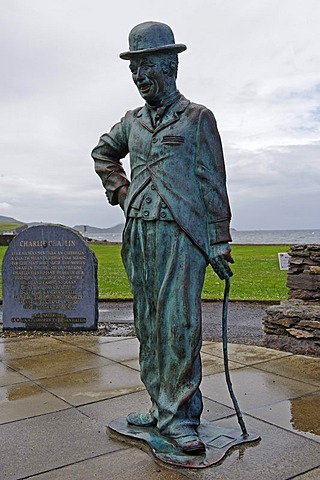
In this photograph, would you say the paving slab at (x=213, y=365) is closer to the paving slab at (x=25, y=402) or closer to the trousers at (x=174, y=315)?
the paving slab at (x=25, y=402)

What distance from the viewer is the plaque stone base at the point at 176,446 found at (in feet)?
12.2

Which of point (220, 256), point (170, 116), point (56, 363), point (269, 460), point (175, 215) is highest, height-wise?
point (170, 116)

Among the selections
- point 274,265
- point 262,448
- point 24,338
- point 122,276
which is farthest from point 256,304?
point 274,265

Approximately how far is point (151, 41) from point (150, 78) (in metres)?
0.23

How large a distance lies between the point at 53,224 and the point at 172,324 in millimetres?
5956

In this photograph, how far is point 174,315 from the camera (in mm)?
3809

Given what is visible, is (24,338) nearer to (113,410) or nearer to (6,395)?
(6,395)

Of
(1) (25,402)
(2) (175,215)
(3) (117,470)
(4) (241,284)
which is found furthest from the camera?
(4) (241,284)

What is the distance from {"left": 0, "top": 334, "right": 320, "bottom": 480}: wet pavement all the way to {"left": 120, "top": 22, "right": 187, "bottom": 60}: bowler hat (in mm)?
2682

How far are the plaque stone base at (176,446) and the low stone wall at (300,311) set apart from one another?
3753 millimetres

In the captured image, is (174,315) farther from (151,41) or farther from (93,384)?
(93,384)

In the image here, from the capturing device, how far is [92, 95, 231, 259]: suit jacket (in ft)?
12.5

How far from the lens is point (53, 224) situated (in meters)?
9.42

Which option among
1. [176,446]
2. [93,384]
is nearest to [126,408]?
[93,384]
